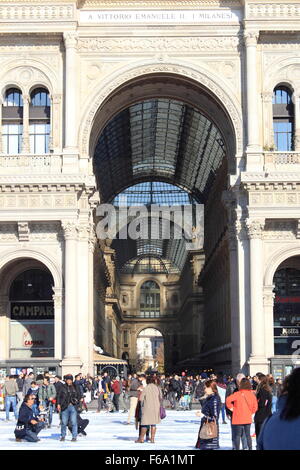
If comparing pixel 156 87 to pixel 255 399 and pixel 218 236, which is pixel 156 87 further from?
pixel 255 399

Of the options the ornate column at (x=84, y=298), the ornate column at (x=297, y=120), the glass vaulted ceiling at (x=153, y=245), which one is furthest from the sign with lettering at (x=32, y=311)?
the glass vaulted ceiling at (x=153, y=245)

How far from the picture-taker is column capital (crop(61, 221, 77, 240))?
44.9 metres

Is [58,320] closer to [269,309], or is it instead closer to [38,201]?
[38,201]

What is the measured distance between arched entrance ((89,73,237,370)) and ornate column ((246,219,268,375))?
4.88 metres

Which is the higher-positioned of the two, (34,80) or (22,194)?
(34,80)

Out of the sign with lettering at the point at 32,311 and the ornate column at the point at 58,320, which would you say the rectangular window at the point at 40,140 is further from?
the sign with lettering at the point at 32,311

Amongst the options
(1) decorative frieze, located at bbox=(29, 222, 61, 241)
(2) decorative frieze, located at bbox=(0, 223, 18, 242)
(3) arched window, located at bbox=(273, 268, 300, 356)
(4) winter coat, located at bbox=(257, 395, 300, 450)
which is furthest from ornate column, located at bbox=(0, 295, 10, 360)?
(4) winter coat, located at bbox=(257, 395, 300, 450)

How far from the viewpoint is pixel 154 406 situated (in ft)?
76.6

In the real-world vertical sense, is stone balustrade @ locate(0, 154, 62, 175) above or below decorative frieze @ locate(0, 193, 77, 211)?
above

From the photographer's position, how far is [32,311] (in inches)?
1923

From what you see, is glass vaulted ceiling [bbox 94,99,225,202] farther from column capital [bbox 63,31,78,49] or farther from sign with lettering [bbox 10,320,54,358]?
sign with lettering [bbox 10,320,54,358]

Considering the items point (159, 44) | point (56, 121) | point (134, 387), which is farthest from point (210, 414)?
point (159, 44)

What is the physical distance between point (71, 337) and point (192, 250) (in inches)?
2632

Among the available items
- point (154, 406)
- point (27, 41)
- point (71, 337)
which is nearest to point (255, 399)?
point (154, 406)
